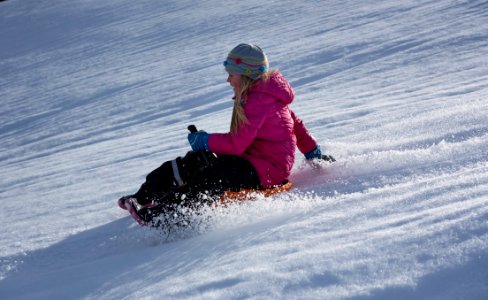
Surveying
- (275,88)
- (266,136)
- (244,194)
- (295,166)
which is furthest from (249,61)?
(295,166)

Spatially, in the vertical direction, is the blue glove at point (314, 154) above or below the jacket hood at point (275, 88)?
below

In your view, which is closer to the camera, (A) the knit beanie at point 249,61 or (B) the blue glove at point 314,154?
(A) the knit beanie at point 249,61

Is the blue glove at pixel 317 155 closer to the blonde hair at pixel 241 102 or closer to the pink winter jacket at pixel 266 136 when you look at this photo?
the pink winter jacket at pixel 266 136

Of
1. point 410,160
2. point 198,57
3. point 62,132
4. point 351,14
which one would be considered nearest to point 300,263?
point 410,160

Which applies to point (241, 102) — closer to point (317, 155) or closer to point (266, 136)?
point (266, 136)

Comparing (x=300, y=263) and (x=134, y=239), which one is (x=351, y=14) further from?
(x=300, y=263)

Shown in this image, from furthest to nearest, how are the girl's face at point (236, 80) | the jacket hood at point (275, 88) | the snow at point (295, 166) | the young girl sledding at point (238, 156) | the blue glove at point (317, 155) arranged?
the blue glove at point (317, 155) → the girl's face at point (236, 80) → the jacket hood at point (275, 88) → the young girl sledding at point (238, 156) → the snow at point (295, 166)

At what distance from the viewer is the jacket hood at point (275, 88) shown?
375 centimetres

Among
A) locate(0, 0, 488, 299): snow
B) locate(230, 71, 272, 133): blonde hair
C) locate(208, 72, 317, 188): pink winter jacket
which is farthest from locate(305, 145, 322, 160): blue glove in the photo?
locate(230, 71, 272, 133): blonde hair

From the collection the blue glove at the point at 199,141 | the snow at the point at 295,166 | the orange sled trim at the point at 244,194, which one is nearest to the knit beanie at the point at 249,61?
the blue glove at the point at 199,141

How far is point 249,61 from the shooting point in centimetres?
380

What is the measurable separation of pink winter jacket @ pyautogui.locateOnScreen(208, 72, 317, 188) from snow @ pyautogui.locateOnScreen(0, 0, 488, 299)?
0.30 meters

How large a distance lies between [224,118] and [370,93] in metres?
2.19

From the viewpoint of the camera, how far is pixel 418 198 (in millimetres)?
2596
